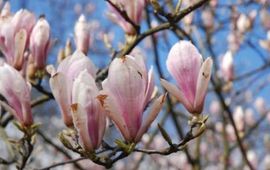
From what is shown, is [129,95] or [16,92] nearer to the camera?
[129,95]

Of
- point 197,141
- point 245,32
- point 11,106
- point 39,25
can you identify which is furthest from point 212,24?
point 11,106

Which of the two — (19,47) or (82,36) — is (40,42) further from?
(82,36)

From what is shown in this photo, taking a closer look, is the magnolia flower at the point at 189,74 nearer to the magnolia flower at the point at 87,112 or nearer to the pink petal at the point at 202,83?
the pink petal at the point at 202,83

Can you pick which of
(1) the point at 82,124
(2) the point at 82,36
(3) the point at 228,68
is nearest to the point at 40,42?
(2) the point at 82,36

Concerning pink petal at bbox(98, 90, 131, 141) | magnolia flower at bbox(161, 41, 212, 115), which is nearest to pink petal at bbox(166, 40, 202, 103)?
magnolia flower at bbox(161, 41, 212, 115)

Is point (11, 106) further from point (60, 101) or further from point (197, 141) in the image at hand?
point (197, 141)
